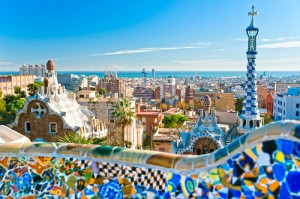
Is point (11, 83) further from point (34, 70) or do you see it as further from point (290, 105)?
point (34, 70)

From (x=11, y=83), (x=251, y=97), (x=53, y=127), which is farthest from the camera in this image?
(x=11, y=83)

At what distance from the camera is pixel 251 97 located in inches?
678

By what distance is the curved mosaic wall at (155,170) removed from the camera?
119 inches

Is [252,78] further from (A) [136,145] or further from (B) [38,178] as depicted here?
(A) [136,145]

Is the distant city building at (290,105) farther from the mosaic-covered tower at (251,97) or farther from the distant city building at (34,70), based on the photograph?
the distant city building at (34,70)

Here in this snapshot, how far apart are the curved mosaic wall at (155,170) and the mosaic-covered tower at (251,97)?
45.6ft

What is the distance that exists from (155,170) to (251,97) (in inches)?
574

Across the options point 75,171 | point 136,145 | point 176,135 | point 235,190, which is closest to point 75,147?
point 75,171

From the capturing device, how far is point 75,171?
3947 mm

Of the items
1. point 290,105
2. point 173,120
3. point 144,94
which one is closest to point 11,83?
point 173,120

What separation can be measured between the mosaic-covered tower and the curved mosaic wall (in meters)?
13.9

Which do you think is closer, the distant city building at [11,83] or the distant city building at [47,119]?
the distant city building at [47,119]

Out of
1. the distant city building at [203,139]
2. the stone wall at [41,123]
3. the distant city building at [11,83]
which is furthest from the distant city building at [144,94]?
the distant city building at [203,139]

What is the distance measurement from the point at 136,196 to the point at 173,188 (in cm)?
46
